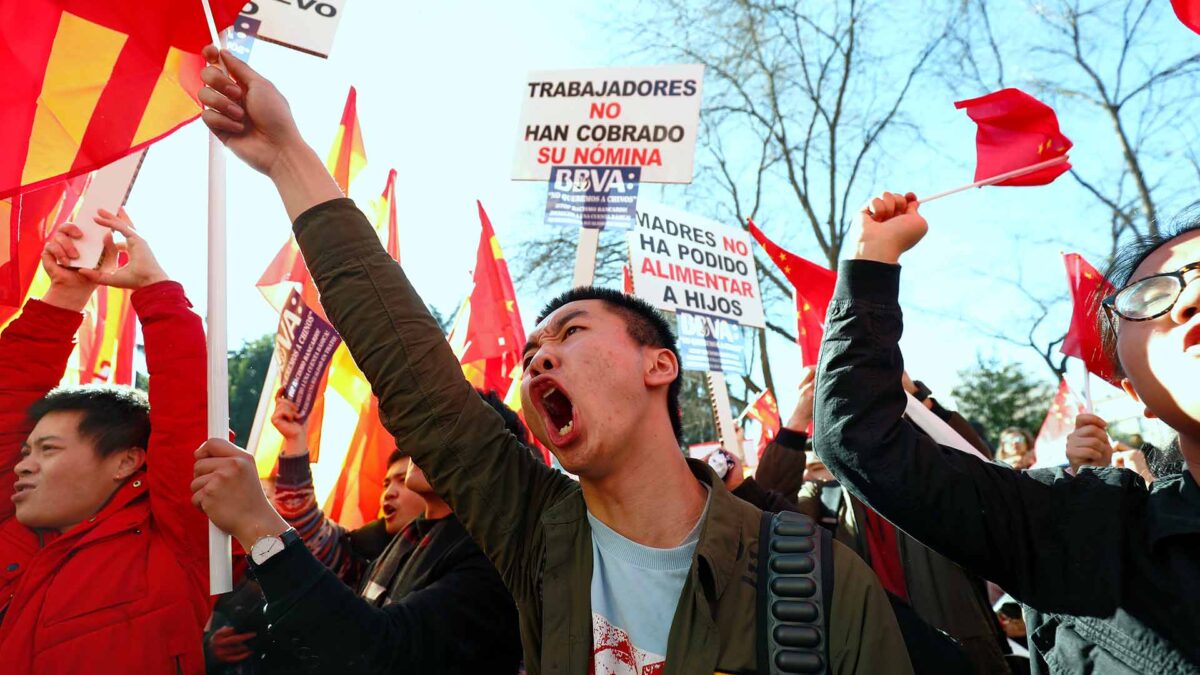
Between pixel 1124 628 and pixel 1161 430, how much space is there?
868mm

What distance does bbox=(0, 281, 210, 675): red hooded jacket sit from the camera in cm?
191

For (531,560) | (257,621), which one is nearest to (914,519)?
(531,560)


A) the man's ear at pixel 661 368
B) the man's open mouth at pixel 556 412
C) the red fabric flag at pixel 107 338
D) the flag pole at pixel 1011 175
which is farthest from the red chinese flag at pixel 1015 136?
the red fabric flag at pixel 107 338

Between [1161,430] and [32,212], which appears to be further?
[32,212]

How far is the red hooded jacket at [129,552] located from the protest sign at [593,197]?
3.19 meters

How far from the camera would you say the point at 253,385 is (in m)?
28.9

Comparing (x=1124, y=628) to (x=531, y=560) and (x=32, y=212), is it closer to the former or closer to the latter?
(x=531, y=560)

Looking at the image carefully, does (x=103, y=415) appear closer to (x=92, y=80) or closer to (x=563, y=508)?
(x=92, y=80)

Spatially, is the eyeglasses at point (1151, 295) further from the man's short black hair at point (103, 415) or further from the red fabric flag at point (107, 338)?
Answer: the red fabric flag at point (107, 338)

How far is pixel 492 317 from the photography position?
20.2ft

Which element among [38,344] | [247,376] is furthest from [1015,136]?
[247,376]

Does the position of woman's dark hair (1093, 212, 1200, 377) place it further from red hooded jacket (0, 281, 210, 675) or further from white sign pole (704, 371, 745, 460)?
white sign pole (704, 371, 745, 460)

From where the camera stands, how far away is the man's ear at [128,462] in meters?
2.21

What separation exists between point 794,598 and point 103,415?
5.60 feet
